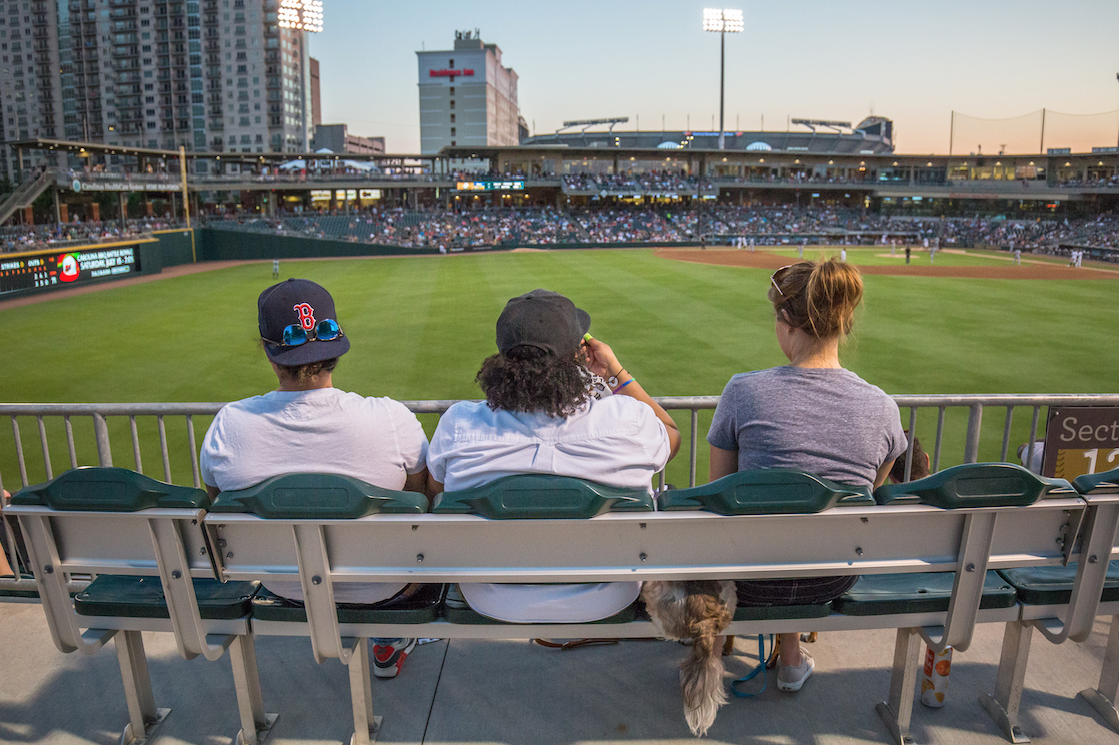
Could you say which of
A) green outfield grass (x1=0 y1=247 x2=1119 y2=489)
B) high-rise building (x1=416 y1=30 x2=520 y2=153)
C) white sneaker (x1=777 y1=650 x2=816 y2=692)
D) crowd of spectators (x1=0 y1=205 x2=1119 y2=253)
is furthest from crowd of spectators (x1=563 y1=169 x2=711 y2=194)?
white sneaker (x1=777 y1=650 x2=816 y2=692)

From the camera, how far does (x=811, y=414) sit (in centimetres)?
252

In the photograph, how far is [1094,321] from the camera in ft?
60.8

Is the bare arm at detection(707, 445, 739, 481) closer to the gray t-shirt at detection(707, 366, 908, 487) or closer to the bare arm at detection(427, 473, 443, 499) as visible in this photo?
the gray t-shirt at detection(707, 366, 908, 487)

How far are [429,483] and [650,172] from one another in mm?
76091

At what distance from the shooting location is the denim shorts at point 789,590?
2.46 meters

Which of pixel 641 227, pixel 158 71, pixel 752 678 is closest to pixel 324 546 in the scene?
pixel 752 678

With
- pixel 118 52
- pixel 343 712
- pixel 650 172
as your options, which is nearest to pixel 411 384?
pixel 343 712

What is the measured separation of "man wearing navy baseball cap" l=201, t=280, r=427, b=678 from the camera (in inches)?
97.9

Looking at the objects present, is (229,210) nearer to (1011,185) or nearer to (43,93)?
(43,93)

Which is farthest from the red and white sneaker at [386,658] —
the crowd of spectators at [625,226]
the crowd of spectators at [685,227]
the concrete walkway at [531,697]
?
the crowd of spectators at [625,226]

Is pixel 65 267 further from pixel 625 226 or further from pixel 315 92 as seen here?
pixel 315 92

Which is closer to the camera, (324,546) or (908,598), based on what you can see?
(324,546)

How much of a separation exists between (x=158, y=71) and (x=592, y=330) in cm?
12673

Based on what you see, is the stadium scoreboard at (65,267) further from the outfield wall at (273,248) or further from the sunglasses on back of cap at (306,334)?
the sunglasses on back of cap at (306,334)
